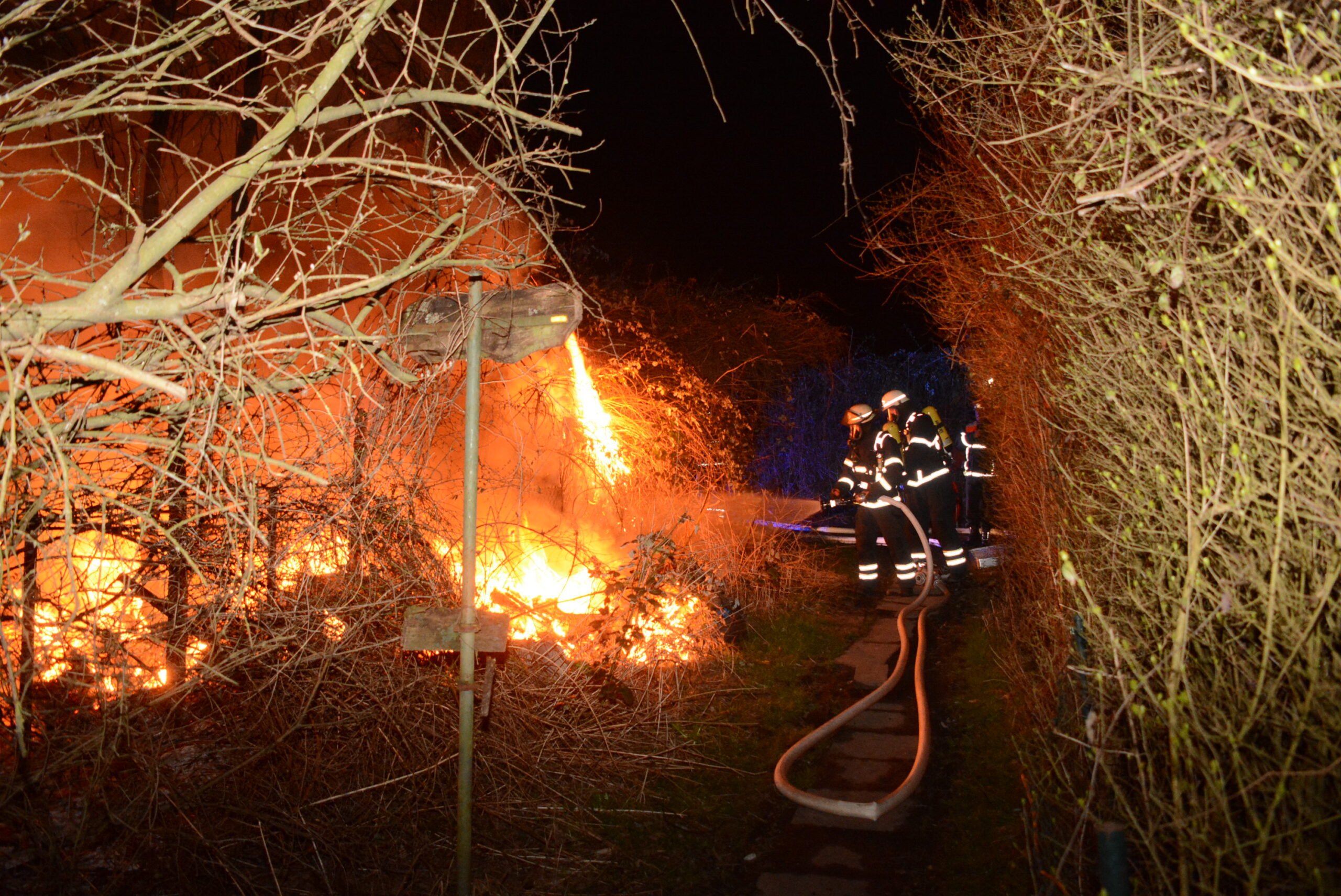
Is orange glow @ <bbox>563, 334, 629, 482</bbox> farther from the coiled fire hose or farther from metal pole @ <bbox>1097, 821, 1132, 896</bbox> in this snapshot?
metal pole @ <bbox>1097, 821, 1132, 896</bbox>

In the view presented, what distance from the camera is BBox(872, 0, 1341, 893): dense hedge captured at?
202 centimetres

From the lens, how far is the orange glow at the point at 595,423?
28.2 ft

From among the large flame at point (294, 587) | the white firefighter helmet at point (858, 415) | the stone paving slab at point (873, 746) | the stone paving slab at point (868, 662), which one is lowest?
the stone paving slab at point (873, 746)

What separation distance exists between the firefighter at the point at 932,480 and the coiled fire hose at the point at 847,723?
8.59 feet

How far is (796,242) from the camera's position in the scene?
72.4 ft

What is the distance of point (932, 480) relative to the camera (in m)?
10.2

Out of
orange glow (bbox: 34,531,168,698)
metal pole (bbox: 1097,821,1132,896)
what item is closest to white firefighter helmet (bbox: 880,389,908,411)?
orange glow (bbox: 34,531,168,698)

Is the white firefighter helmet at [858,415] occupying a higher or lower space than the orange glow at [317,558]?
higher

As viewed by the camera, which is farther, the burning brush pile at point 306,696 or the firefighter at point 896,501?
the firefighter at point 896,501

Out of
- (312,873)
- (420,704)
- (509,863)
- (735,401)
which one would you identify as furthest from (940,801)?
(735,401)

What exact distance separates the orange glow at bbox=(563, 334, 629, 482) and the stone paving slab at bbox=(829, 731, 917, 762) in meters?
3.47

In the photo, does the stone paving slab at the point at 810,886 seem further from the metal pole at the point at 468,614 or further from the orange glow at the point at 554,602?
the orange glow at the point at 554,602

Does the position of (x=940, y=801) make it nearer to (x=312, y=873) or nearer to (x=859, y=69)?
(x=312, y=873)

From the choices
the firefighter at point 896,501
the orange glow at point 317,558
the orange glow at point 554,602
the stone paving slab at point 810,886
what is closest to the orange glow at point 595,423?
the orange glow at point 554,602
